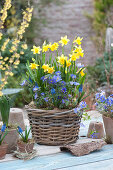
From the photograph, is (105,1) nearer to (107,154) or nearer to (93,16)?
(93,16)

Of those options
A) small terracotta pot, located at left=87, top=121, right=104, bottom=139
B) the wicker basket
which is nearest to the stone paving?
small terracotta pot, located at left=87, top=121, right=104, bottom=139

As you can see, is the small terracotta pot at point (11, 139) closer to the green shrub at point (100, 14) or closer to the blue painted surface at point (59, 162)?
the blue painted surface at point (59, 162)

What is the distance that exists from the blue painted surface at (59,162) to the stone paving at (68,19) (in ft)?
23.4

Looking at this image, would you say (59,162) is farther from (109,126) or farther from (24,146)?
(109,126)

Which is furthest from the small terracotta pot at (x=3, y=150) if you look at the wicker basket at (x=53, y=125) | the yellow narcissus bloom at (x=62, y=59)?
the yellow narcissus bloom at (x=62, y=59)

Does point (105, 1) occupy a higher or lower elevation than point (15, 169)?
higher

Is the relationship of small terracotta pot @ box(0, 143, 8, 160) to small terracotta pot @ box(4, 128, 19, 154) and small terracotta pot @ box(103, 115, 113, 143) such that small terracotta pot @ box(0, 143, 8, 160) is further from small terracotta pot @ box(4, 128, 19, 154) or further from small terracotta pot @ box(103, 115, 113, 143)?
small terracotta pot @ box(103, 115, 113, 143)

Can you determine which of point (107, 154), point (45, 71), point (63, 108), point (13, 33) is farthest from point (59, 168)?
point (13, 33)

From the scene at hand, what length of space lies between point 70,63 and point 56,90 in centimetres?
24

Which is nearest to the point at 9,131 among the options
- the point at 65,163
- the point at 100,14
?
the point at 65,163

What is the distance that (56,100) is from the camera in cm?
222

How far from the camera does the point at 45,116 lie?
84.6 inches

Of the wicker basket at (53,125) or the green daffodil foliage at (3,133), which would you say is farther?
the wicker basket at (53,125)

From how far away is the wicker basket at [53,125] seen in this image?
216 centimetres
